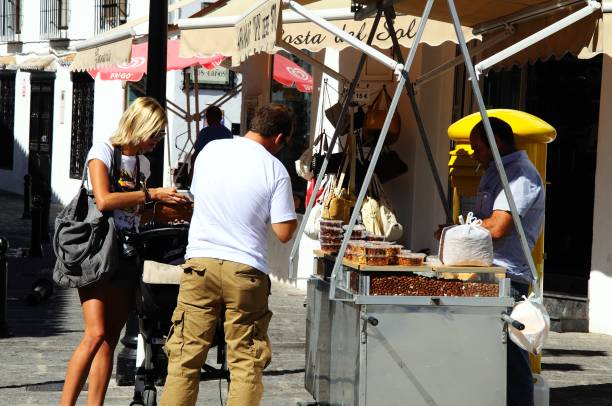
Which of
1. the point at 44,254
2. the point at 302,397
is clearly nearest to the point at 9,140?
the point at 44,254

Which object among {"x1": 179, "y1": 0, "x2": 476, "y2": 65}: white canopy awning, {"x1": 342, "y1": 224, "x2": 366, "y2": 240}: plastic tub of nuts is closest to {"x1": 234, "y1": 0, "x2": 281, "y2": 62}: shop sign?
{"x1": 179, "y1": 0, "x2": 476, "y2": 65}: white canopy awning

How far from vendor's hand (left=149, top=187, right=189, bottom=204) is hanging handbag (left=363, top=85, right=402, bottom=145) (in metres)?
5.09

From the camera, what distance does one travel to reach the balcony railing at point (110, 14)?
28125mm

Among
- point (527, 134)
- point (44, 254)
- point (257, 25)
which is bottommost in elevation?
point (44, 254)

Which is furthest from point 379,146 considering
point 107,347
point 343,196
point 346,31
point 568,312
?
point 568,312

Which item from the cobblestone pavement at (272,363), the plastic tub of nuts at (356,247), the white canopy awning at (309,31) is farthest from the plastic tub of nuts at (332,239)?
the white canopy awning at (309,31)

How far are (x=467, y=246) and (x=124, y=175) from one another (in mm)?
1907

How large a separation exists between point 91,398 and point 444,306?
198cm

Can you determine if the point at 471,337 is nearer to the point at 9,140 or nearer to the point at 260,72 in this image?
the point at 260,72

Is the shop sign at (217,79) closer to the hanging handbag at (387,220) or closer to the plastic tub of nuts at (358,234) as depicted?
the hanging handbag at (387,220)

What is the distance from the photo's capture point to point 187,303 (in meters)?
6.21

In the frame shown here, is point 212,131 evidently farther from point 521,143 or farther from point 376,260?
point 376,260

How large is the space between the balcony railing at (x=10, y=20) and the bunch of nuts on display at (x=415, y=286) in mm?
31052

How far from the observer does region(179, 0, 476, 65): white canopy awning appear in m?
8.62
